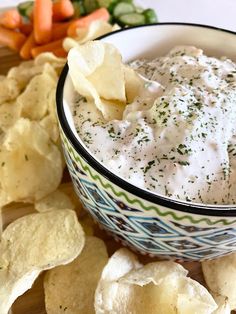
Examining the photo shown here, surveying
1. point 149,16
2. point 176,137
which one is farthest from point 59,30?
point 176,137

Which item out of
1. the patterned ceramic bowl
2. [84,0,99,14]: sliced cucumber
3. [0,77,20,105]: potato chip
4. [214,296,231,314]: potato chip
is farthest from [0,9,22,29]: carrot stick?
[214,296,231,314]: potato chip

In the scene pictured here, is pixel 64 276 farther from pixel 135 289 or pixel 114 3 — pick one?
pixel 114 3

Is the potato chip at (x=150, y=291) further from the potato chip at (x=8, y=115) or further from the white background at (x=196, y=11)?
the white background at (x=196, y=11)

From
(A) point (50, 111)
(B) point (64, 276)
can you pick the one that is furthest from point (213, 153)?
(A) point (50, 111)

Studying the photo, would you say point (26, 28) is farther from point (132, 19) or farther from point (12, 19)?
point (132, 19)

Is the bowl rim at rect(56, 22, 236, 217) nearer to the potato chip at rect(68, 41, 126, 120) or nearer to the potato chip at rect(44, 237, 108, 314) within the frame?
the potato chip at rect(68, 41, 126, 120)
